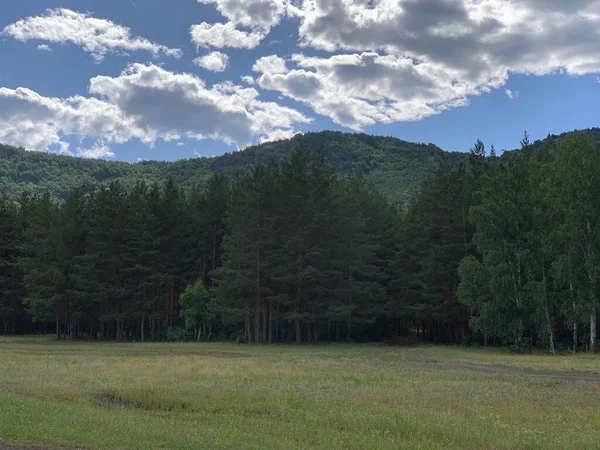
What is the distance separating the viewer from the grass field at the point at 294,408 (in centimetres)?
1324

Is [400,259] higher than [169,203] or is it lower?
lower

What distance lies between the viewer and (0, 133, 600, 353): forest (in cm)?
4878

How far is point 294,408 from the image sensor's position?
18.3 meters

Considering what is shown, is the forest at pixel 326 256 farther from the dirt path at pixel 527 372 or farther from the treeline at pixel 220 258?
the dirt path at pixel 527 372

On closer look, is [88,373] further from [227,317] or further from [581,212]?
[581,212]

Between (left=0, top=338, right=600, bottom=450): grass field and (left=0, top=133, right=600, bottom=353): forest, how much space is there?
1894 centimetres

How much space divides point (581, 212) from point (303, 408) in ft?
124

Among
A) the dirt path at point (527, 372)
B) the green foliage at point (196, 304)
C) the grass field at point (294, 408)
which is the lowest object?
the dirt path at point (527, 372)

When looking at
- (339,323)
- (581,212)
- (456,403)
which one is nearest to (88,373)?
(456,403)

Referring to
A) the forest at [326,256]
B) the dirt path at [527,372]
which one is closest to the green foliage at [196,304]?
the forest at [326,256]

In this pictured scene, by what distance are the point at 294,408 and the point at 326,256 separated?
1724 inches

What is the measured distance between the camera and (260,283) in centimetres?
6091

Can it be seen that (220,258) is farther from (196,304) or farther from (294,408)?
(294,408)

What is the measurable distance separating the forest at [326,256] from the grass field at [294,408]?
62.2 feet
